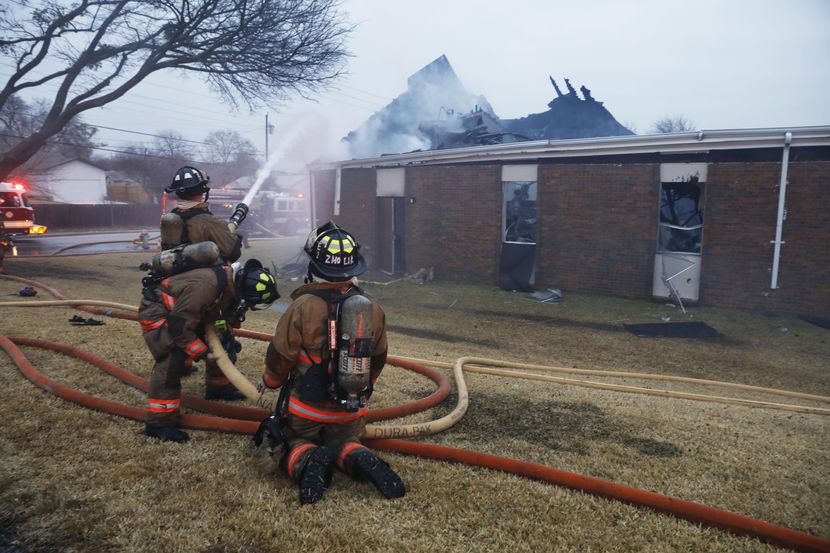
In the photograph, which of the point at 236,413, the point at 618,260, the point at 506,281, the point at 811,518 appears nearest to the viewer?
the point at 811,518

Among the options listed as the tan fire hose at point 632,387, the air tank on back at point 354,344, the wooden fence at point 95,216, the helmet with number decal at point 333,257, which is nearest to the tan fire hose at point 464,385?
the tan fire hose at point 632,387

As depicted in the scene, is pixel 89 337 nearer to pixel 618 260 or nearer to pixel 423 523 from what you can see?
pixel 423 523

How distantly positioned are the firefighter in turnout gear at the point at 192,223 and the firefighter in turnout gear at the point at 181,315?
0.41m

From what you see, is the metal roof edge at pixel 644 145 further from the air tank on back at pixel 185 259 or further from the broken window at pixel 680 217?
the air tank on back at pixel 185 259

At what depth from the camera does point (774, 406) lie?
5.62m

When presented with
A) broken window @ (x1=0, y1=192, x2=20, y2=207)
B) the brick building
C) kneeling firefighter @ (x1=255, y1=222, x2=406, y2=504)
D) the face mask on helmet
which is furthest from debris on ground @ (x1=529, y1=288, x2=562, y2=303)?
broken window @ (x1=0, y1=192, x2=20, y2=207)

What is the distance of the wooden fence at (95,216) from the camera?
31.6 meters

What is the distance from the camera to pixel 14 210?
19.8m

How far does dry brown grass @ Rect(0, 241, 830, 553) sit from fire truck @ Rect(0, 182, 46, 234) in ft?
53.1

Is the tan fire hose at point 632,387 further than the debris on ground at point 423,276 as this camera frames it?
No

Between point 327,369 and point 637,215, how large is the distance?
10749 mm

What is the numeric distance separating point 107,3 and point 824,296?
16227 millimetres

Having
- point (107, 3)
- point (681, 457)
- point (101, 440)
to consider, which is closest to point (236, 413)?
point (101, 440)

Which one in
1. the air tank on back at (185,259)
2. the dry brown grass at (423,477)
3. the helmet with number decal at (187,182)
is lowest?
the dry brown grass at (423,477)
